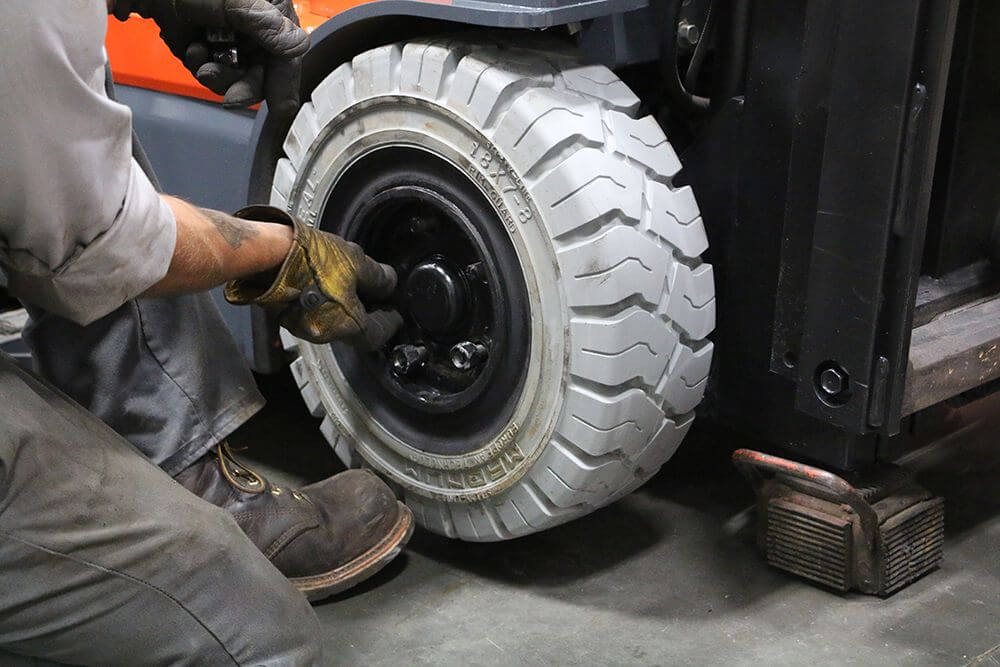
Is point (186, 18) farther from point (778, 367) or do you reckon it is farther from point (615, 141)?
point (778, 367)

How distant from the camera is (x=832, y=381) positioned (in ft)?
5.87

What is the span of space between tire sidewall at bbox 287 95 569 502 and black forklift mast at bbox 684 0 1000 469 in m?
0.31

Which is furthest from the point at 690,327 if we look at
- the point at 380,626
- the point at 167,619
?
the point at 167,619

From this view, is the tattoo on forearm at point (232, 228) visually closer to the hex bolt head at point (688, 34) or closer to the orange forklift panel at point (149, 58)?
the orange forklift panel at point (149, 58)

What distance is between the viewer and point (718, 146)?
193 cm

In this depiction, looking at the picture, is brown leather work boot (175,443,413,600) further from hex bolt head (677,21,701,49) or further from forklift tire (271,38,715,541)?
hex bolt head (677,21,701,49)

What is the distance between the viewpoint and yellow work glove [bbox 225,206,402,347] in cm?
185

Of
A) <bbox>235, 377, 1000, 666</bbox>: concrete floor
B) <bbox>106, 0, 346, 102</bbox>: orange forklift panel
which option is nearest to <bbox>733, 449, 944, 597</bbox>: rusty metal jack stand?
<bbox>235, 377, 1000, 666</bbox>: concrete floor

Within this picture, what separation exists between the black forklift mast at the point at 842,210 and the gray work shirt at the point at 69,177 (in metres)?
0.83

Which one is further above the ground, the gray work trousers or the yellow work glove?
the yellow work glove

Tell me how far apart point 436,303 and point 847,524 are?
0.69 meters

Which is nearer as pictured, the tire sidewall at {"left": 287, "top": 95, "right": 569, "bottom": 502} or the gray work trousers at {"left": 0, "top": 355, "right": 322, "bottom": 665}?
the gray work trousers at {"left": 0, "top": 355, "right": 322, "bottom": 665}

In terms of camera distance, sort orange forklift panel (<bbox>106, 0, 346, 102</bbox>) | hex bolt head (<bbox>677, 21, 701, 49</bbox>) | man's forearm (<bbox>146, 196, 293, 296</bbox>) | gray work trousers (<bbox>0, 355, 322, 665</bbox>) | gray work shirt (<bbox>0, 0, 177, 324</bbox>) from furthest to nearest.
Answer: orange forklift panel (<bbox>106, 0, 346, 102</bbox>)
hex bolt head (<bbox>677, 21, 701, 49</bbox>)
man's forearm (<bbox>146, 196, 293, 296</bbox>)
gray work trousers (<bbox>0, 355, 322, 665</bbox>)
gray work shirt (<bbox>0, 0, 177, 324</bbox>)

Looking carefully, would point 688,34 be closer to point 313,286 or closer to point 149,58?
point 313,286
